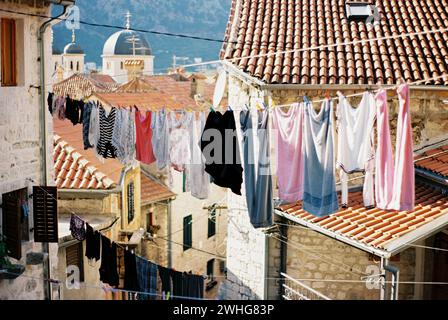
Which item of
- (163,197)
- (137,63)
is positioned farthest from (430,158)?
(137,63)

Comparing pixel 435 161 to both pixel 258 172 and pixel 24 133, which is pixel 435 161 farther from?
pixel 24 133

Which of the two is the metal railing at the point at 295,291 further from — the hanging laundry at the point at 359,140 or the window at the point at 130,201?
the window at the point at 130,201

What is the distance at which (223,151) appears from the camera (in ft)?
35.6

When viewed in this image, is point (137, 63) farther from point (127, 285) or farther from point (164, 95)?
point (127, 285)

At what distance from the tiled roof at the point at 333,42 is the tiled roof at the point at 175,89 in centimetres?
1877

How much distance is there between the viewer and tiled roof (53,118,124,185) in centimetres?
1834

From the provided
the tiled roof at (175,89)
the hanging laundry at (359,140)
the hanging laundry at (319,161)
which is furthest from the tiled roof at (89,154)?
the tiled roof at (175,89)

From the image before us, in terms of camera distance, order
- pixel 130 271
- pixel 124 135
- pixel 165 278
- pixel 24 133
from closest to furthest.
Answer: pixel 24 133 < pixel 124 135 < pixel 130 271 < pixel 165 278

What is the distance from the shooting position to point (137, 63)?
63.6 meters

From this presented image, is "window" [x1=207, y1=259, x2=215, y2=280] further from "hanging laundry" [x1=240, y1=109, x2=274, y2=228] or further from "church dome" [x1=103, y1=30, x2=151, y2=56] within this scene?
"church dome" [x1=103, y1=30, x2=151, y2=56]

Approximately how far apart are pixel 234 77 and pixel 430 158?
15.1ft

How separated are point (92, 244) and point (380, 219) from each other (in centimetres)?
506

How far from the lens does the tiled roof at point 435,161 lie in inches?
538

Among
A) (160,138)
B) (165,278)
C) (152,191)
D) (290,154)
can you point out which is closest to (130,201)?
(152,191)
